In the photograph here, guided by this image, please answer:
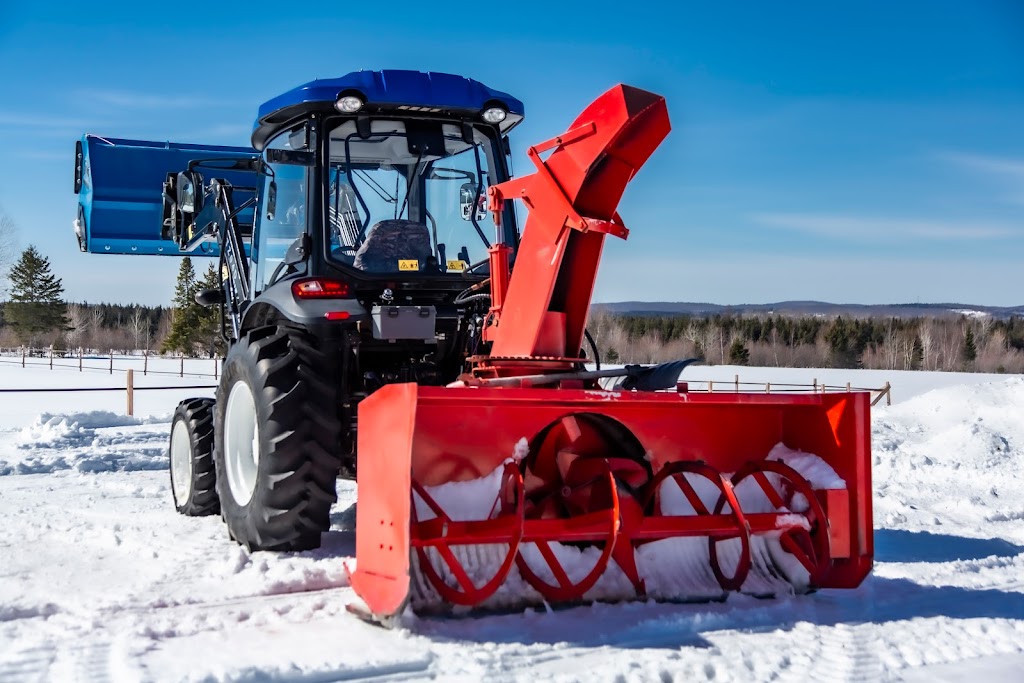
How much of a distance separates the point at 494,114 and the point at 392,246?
928mm

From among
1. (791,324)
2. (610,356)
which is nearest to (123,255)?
(610,356)

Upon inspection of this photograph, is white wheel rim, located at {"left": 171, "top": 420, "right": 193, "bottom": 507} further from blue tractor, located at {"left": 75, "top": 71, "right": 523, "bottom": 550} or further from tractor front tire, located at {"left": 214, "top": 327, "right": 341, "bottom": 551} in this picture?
tractor front tire, located at {"left": 214, "top": 327, "right": 341, "bottom": 551}

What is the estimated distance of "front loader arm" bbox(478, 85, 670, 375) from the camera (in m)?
3.92

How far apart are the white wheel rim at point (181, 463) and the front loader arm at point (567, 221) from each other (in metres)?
2.69

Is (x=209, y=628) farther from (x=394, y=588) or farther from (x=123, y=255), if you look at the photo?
(x=123, y=255)

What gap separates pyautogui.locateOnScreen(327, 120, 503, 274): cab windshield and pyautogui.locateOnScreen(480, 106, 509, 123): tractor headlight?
0.16 m

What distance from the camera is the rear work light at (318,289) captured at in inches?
191

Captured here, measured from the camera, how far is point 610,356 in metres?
61.7

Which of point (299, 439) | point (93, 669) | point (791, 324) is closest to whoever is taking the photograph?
point (93, 669)

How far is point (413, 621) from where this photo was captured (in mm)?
3527

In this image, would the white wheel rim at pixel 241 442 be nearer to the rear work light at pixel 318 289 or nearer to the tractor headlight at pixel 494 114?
the rear work light at pixel 318 289

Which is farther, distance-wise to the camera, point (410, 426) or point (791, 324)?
point (791, 324)

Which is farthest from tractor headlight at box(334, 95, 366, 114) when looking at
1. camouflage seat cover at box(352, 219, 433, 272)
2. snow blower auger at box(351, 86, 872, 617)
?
snow blower auger at box(351, 86, 872, 617)

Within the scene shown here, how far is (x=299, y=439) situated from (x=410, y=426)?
1162 mm
